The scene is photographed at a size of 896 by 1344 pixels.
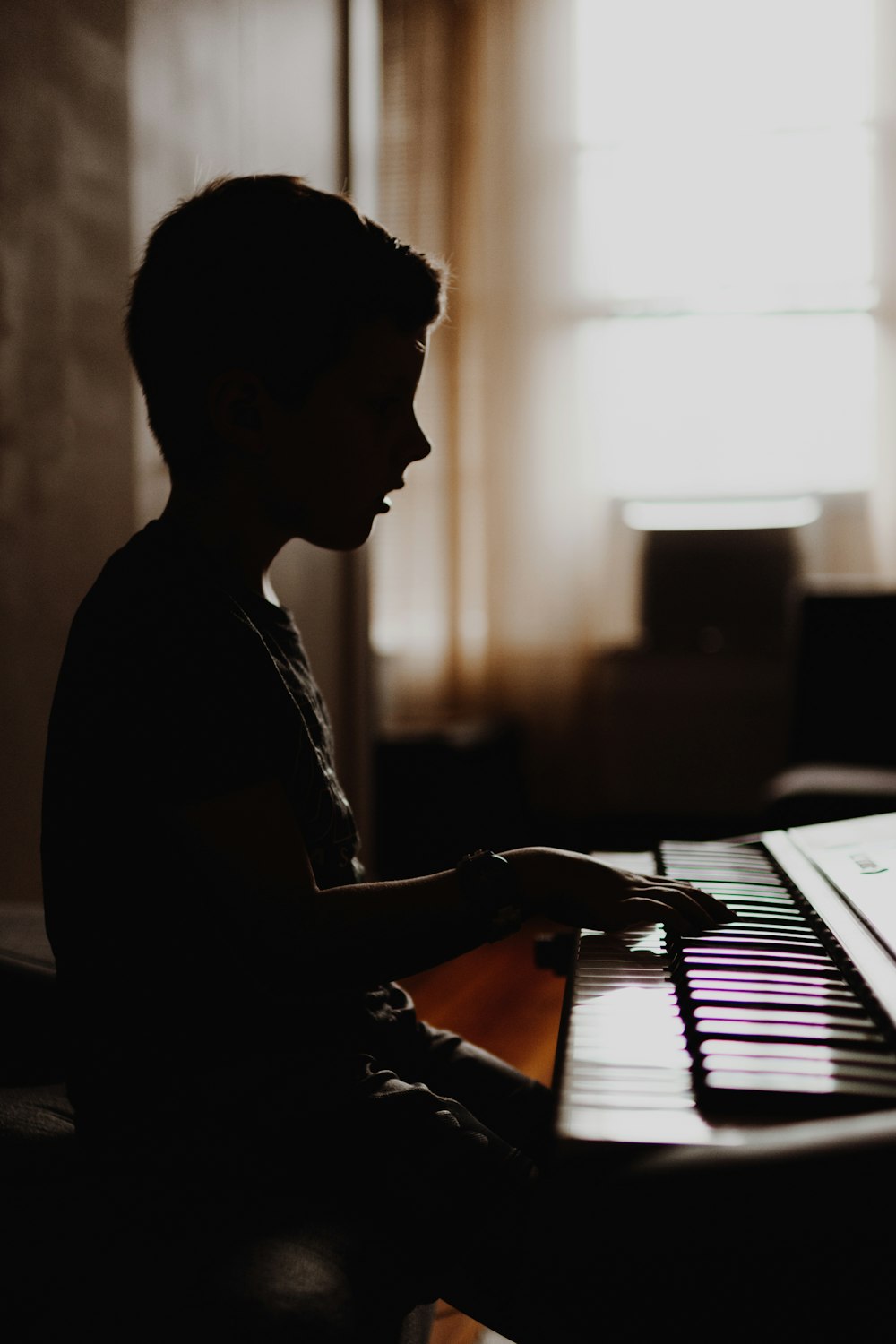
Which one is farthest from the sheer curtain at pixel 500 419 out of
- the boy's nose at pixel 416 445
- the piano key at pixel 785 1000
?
the piano key at pixel 785 1000

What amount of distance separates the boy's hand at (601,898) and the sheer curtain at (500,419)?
367 cm

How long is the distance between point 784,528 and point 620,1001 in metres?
4.07

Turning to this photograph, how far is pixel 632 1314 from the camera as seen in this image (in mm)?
581

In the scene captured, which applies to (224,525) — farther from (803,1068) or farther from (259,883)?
(803,1068)

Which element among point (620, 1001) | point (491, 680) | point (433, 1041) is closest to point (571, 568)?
point (491, 680)

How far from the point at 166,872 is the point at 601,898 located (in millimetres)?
366

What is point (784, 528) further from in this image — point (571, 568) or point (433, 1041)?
point (433, 1041)

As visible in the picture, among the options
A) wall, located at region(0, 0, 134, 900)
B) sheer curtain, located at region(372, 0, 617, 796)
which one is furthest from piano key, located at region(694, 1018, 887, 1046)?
sheer curtain, located at region(372, 0, 617, 796)

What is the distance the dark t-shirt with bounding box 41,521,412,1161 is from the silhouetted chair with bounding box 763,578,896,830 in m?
2.62

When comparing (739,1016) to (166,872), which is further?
(166,872)

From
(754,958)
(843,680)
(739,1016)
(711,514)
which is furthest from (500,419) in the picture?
(739,1016)

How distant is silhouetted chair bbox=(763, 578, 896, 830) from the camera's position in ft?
11.5

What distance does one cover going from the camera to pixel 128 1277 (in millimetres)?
784

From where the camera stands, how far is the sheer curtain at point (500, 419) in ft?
15.5
